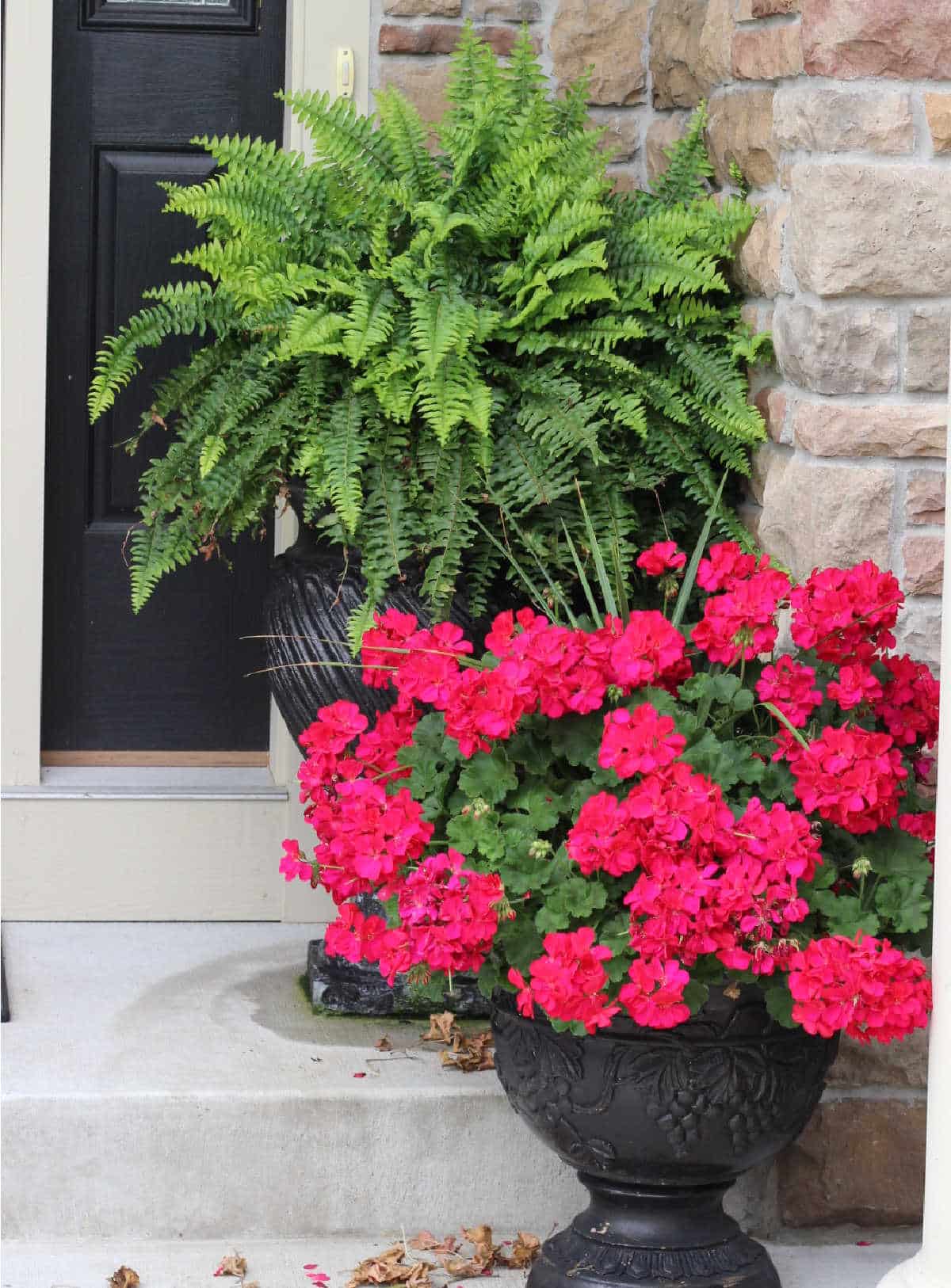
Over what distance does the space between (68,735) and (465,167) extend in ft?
5.00

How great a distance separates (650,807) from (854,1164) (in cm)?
95

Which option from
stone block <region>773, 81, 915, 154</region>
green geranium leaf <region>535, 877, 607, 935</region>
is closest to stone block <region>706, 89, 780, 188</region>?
stone block <region>773, 81, 915, 154</region>

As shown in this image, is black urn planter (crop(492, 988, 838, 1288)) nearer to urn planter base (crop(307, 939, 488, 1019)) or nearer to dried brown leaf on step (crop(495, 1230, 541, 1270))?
dried brown leaf on step (crop(495, 1230, 541, 1270))

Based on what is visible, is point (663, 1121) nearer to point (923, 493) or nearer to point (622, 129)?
point (923, 493)

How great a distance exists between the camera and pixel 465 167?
8.24 ft

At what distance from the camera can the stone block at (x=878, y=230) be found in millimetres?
2330

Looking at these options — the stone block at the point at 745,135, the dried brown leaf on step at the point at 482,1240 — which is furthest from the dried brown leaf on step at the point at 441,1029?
the stone block at the point at 745,135

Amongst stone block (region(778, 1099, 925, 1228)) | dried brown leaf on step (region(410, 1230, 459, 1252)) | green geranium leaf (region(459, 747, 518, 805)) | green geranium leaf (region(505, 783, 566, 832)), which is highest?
green geranium leaf (region(459, 747, 518, 805))

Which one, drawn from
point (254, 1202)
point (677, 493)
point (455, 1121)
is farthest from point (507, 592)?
point (254, 1202)

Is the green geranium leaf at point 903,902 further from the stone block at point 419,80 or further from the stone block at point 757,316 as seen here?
the stone block at point 419,80

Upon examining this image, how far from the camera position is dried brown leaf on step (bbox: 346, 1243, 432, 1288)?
89.3 inches

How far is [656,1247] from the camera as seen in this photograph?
2.10 metres

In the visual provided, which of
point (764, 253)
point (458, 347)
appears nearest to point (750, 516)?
point (764, 253)

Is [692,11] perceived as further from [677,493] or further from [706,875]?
[706,875]
